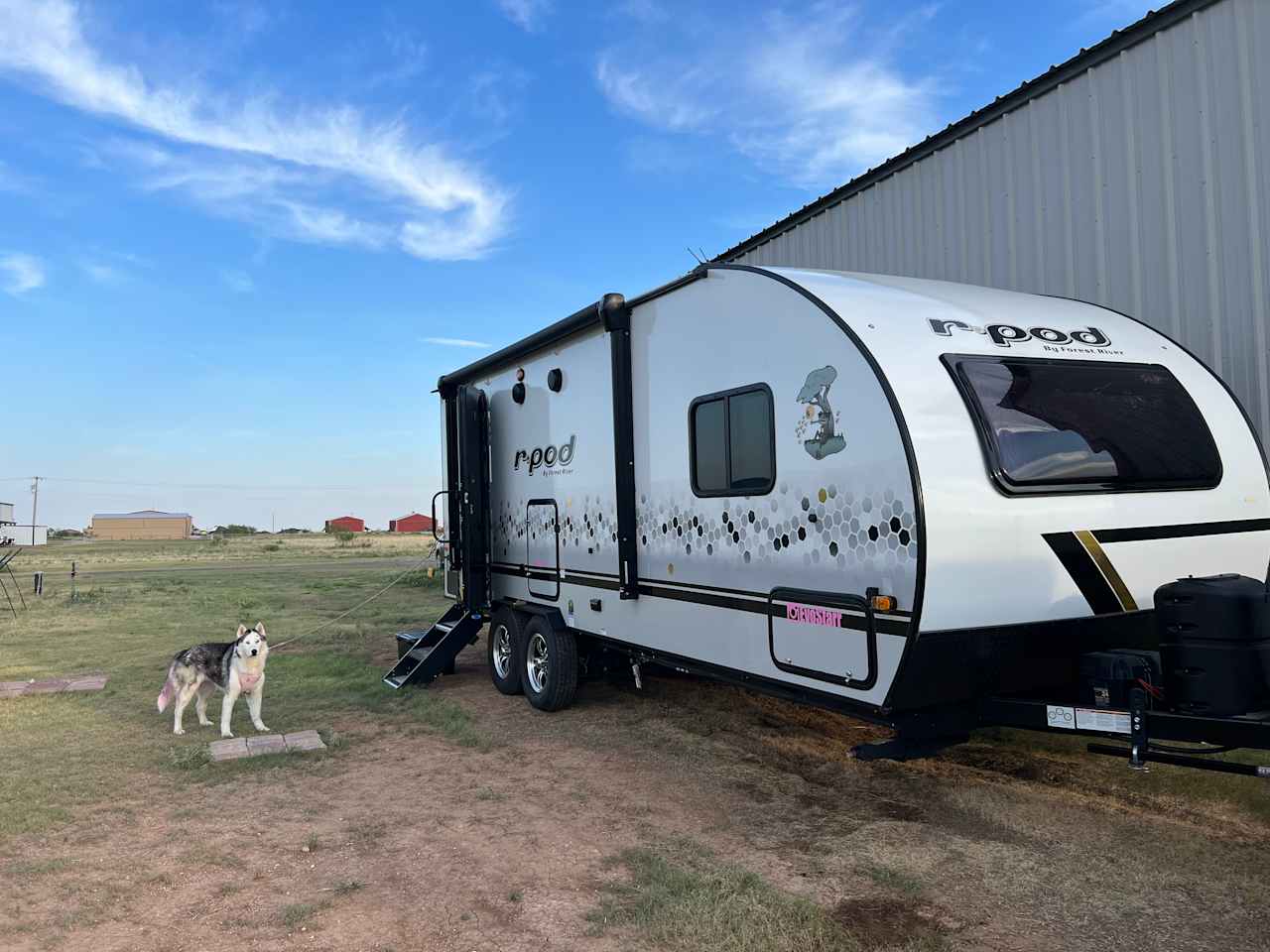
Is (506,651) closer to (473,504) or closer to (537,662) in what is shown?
(537,662)

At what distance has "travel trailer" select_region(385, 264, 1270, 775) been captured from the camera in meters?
4.23

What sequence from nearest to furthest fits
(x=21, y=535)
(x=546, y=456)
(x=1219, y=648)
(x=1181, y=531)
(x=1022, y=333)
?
(x=1219, y=648) → (x=1181, y=531) → (x=1022, y=333) → (x=546, y=456) → (x=21, y=535)

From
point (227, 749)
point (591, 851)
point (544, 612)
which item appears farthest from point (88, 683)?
point (591, 851)

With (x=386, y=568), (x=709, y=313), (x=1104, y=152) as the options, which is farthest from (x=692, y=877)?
(x=386, y=568)

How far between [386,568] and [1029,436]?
2863 centimetres

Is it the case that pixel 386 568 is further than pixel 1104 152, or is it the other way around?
pixel 386 568

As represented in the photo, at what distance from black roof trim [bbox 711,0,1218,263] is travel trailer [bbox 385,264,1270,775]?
122 inches

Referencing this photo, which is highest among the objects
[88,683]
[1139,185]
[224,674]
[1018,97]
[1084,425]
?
[1018,97]

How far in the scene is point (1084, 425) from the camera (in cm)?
476

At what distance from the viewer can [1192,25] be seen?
7.28 meters

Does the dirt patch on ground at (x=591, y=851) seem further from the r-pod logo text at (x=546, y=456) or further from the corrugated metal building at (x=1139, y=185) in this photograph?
the corrugated metal building at (x=1139, y=185)

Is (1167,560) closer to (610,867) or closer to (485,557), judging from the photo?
(610,867)

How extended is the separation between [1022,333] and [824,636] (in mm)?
1993


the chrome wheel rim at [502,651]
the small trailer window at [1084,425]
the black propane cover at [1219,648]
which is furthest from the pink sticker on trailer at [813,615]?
the chrome wheel rim at [502,651]
